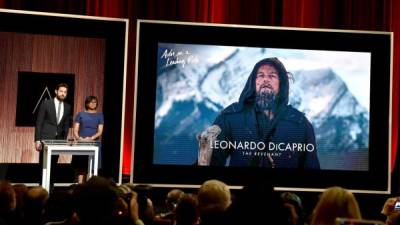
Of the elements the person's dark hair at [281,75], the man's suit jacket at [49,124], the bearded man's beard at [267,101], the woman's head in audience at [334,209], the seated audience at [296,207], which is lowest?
the seated audience at [296,207]

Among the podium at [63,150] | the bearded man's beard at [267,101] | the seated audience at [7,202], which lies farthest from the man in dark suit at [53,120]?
the seated audience at [7,202]

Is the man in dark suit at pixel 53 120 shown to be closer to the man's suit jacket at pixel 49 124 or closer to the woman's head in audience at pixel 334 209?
the man's suit jacket at pixel 49 124

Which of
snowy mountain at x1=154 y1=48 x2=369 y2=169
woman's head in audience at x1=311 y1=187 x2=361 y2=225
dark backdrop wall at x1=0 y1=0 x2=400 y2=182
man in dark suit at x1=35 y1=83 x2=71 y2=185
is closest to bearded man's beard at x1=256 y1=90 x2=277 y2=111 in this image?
snowy mountain at x1=154 y1=48 x2=369 y2=169

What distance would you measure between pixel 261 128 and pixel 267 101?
0.32 metres

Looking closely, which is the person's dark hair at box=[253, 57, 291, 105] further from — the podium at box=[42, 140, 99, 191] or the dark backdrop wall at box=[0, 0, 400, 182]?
the podium at box=[42, 140, 99, 191]

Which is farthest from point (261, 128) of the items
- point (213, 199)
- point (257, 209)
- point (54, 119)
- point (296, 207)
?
point (257, 209)

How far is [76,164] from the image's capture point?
722 cm

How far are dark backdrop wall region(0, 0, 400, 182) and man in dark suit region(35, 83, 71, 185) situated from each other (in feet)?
4.30

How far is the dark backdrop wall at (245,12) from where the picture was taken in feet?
27.1

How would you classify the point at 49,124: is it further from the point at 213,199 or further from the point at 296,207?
the point at 213,199

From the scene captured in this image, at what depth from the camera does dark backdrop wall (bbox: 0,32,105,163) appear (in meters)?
7.35

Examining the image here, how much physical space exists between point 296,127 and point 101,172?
7.55 feet

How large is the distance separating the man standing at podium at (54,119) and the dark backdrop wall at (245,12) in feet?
4.31

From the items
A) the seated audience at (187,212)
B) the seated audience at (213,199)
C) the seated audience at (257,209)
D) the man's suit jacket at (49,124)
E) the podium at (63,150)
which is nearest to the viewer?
the seated audience at (257,209)
